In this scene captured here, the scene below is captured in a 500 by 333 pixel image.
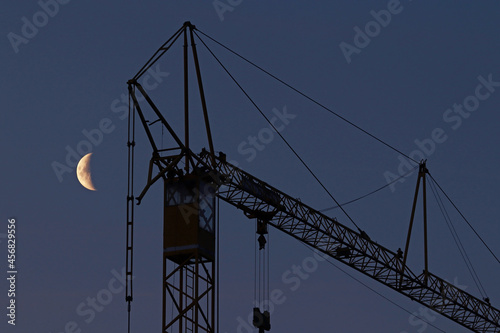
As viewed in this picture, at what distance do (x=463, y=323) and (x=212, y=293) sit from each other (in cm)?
3711

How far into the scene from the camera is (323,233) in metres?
81.0

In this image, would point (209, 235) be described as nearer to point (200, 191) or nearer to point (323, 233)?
point (200, 191)

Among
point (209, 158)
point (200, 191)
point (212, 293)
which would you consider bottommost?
point (212, 293)

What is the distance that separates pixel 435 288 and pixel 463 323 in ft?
20.6

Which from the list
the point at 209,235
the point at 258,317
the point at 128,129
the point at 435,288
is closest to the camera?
the point at 209,235

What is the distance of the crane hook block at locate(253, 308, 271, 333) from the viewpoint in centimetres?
7475

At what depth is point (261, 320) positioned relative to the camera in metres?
75.1

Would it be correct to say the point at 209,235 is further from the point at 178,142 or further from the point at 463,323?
the point at 463,323

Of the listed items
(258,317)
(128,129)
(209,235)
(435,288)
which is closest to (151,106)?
(128,129)

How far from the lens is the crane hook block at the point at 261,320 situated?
245 ft

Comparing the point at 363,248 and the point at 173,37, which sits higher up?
the point at 173,37

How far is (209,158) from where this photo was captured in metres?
69.7

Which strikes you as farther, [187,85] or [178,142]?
[187,85]

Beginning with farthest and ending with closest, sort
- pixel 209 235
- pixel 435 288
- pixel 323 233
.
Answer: pixel 435 288, pixel 323 233, pixel 209 235
